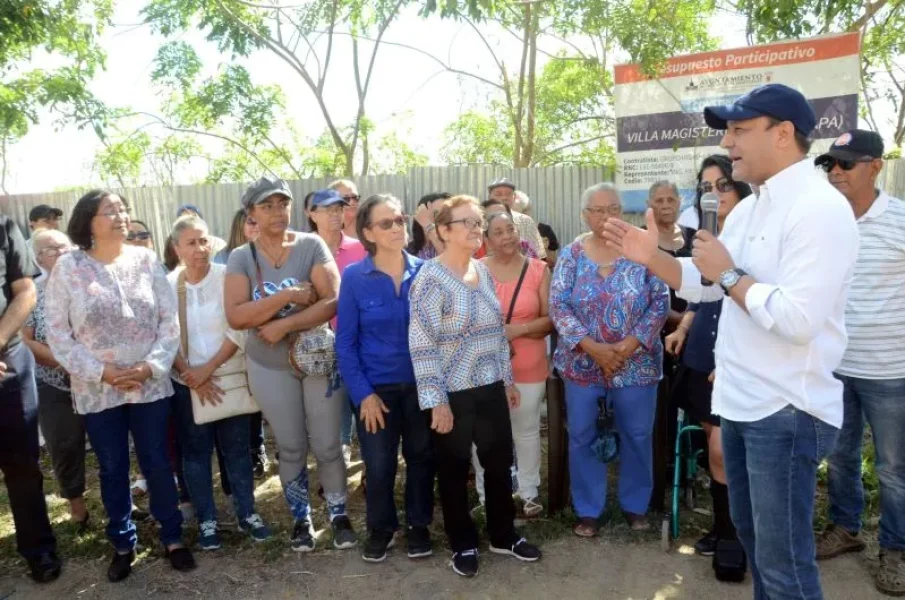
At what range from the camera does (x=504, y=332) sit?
3.93 metres

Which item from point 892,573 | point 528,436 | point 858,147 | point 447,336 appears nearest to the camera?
point 858,147

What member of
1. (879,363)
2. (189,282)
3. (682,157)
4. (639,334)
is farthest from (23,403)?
(682,157)

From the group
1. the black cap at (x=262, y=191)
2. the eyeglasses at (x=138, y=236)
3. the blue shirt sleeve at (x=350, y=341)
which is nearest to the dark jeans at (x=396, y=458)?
the blue shirt sleeve at (x=350, y=341)

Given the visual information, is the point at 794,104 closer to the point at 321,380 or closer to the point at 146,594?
the point at 321,380

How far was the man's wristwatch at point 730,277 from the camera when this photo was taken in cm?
217

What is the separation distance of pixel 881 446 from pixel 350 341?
2.69 meters

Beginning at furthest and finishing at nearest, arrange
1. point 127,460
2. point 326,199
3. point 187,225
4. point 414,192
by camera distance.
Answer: point 414,192
point 326,199
point 187,225
point 127,460

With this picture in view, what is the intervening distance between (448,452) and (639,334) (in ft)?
4.12

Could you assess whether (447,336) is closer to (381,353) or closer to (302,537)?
(381,353)

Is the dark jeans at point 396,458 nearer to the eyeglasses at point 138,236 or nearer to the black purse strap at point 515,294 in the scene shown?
the black purse strap at point 515,294

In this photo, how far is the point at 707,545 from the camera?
387cm

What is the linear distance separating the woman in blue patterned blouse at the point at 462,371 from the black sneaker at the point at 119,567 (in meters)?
1.81

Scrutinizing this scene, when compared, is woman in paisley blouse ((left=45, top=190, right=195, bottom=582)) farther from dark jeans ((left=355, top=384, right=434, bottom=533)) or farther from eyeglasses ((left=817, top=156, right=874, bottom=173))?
eyeglasses ((left=817, top=156, right=874, bottom=173))

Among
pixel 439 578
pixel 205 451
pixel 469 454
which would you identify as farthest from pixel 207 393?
pixel 439 578
